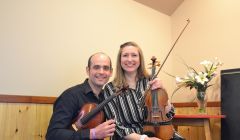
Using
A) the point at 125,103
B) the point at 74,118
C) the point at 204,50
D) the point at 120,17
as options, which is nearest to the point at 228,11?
the point at 204,50

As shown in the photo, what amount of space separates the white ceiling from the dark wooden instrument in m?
1.73

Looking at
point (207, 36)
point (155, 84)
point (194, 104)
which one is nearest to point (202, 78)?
point (194, 104)

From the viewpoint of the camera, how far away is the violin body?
1720mm

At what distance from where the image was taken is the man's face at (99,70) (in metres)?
1.88

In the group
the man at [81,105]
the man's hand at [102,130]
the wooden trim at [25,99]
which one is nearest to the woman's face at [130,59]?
the man at [81,105]

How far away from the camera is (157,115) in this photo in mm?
1733

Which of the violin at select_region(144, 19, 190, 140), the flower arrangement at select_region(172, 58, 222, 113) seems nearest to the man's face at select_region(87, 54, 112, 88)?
the violin at select_region(144, 19, 190, 140)

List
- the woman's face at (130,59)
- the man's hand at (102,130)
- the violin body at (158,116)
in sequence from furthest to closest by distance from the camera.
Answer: the woman's face at (130,59) < the violin body at (158,116) < the man's hand at (102,130)

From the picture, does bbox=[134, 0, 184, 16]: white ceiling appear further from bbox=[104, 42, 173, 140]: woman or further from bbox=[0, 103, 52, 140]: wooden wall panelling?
→ bbox=[0, 103, 52, 140]: wooden wall panelling

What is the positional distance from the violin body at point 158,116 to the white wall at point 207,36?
126 cm

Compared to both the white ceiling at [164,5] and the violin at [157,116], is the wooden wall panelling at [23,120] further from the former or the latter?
the white ceiling at [164,5]

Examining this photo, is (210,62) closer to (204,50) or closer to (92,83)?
(204,50)

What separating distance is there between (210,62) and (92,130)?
5.12 ft

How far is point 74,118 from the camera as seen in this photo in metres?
1.78
